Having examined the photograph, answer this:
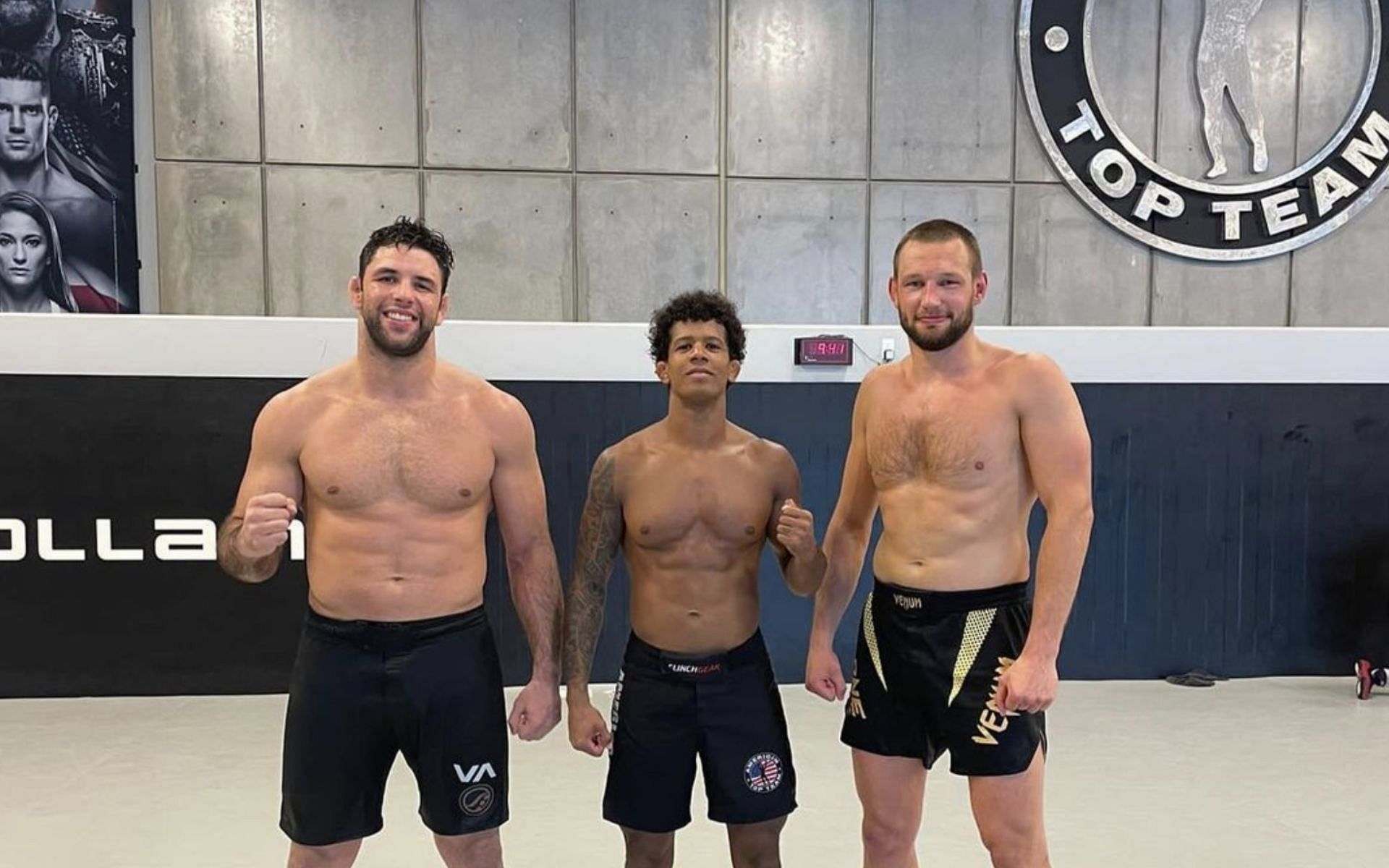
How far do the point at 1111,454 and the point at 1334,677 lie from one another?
173cm

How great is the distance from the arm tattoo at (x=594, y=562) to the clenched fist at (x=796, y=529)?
45cm

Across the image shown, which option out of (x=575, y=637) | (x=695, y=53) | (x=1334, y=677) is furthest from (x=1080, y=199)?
(x=575, y=637)

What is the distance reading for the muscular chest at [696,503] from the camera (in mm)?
2426

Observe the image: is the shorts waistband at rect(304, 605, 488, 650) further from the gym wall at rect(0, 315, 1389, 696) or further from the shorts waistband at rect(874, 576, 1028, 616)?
the gym wall at rect(0, 315, 1389, 696)

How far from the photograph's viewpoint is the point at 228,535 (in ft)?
7.06

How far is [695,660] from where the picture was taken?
93.9 inches

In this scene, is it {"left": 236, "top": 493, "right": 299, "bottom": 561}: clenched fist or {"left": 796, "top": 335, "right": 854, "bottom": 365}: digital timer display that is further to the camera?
{"left": 796, "top": 335, "right": 854, "bottom": 365}: digital timer display

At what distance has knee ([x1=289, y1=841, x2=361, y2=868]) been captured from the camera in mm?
2256

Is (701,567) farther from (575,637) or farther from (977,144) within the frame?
(977,144)

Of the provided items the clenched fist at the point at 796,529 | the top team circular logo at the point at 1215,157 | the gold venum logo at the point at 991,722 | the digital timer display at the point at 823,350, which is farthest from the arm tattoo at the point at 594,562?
the top team circular logo at the point at 1215,157

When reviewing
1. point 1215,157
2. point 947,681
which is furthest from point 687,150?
point 947,681

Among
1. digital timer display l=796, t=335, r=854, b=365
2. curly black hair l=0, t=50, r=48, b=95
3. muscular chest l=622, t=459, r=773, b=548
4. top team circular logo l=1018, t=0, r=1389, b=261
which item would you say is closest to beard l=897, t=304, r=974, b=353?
muscular chest l=622, t=459, r=773, b=548

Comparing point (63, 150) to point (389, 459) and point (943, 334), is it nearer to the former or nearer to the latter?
point (389, 459)

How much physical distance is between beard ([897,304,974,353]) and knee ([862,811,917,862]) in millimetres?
1157
